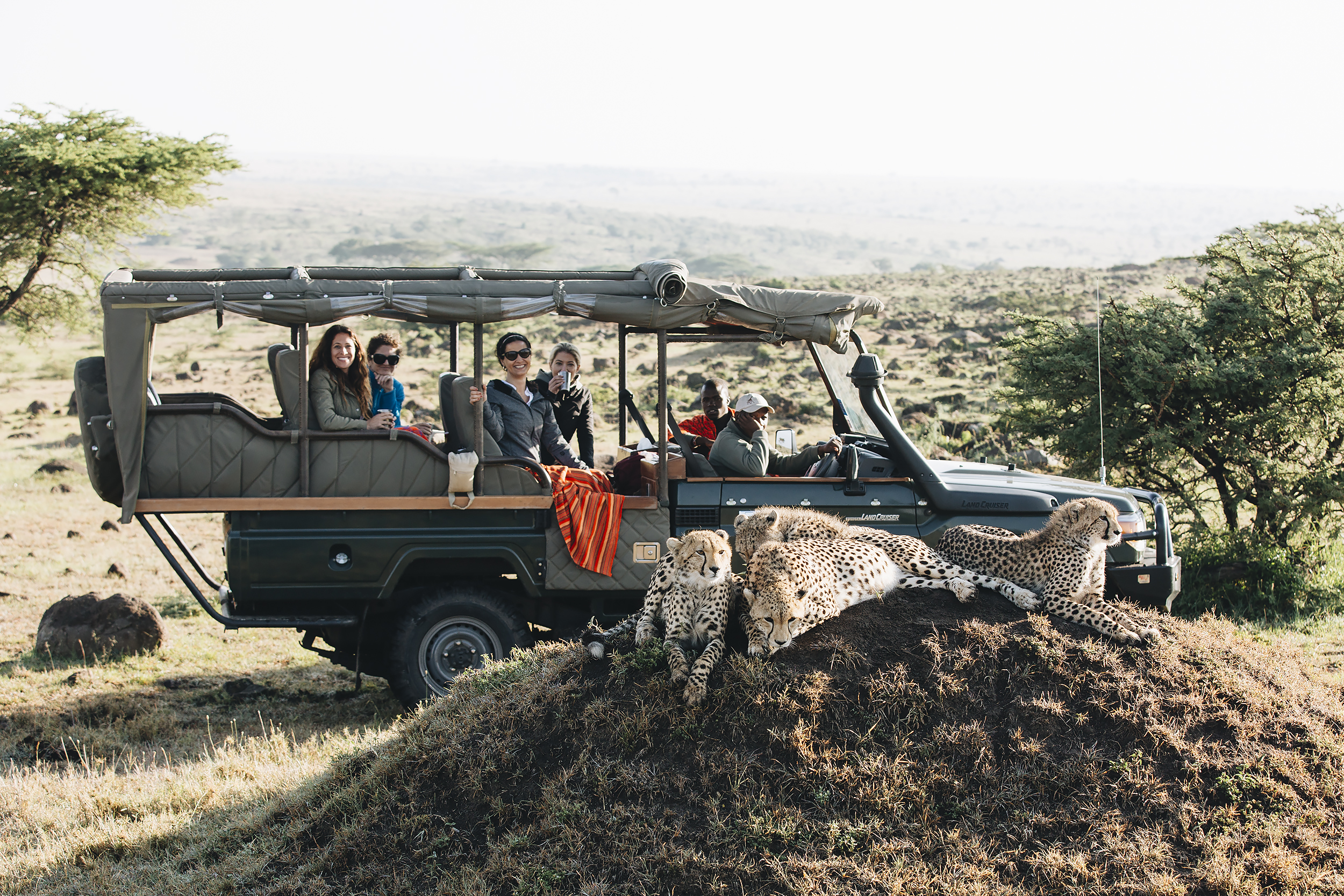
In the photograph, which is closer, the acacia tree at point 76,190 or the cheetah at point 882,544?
the cheetah at point 882,544

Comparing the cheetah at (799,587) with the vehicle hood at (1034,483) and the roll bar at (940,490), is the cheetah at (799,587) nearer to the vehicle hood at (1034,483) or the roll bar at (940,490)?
the roll bar at (940,490)

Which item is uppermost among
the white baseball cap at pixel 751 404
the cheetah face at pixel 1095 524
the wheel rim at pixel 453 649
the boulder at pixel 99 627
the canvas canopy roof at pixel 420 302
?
the canvas canopy roof at pixel 420 302

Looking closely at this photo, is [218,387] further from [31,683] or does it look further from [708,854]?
[708,854]

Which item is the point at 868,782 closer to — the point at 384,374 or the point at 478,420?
the point at 478,420

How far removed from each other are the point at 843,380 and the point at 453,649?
3168mm

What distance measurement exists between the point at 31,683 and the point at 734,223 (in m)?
191

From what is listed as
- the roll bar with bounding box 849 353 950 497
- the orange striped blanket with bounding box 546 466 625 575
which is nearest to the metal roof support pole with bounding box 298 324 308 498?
the orange striped blanket with bounding box 546 466 625 575

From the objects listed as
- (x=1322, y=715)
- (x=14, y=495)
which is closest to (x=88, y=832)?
(x=1322, y=715)

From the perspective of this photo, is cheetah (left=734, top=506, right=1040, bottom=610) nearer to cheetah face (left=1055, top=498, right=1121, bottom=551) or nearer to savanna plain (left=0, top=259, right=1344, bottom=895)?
savanna plain (left=0, top=259, right=1344, bottom=895)

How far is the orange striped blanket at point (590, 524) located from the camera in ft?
21.7

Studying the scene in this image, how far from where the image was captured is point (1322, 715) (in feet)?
15.6

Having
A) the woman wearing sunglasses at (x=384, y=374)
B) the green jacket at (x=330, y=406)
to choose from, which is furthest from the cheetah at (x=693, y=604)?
the woman wearing sunglasses at (x=384, y=374)

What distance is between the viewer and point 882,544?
5.27 m

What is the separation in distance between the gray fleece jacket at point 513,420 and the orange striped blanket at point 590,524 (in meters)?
0.38
